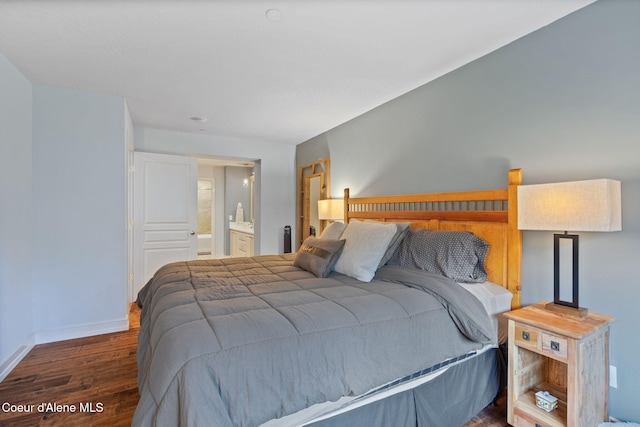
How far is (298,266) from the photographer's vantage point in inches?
103

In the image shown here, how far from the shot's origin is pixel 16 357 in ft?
8.30

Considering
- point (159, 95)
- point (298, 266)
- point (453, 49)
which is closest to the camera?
point (453, 49)

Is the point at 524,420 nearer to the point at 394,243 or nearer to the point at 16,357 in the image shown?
the point at 394,243

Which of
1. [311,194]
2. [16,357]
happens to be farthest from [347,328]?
[311,194]

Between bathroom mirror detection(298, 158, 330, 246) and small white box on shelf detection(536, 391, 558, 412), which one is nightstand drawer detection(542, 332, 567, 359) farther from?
bathroom mirror detection(298, 158, 330, 246)

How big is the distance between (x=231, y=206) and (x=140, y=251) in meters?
3.88

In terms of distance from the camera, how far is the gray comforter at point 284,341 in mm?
1104

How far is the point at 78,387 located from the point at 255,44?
2.76 metres

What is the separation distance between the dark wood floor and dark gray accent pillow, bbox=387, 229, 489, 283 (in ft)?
2.83

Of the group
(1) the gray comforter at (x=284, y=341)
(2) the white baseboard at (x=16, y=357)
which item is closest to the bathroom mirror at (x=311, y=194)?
(1) the gray comforter at (x=284, y=341)

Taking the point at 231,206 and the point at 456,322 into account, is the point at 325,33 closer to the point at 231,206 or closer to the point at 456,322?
the point at 456,322

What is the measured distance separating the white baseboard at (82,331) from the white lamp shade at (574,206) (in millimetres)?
3825

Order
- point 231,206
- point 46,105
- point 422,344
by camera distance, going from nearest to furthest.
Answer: point 422,344 → point 46,105 → point 231,206

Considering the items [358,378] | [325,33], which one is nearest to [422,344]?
[358,378]
